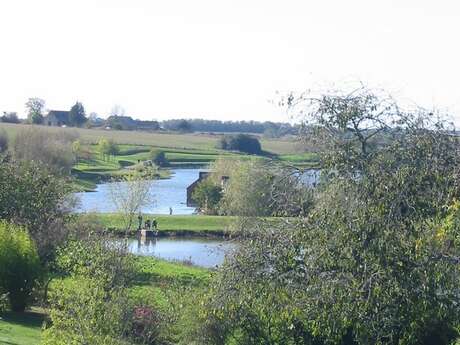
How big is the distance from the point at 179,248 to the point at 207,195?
19.9m

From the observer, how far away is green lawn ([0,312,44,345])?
23791 millimetres

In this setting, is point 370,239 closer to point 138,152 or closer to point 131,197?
point 131,197

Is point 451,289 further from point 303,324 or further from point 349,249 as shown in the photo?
point 303,324

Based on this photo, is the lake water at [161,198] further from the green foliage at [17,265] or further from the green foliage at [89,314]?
the green foliage at [89,314]

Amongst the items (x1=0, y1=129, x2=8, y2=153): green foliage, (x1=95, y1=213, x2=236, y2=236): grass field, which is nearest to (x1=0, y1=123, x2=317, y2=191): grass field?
(x1=0, y1=129, x2=8, y2=153): green foliage

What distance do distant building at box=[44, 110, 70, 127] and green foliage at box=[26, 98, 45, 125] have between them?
197cm

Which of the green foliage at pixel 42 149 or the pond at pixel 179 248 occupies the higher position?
the green foliage at pixel 42 149

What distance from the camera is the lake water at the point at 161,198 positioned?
70887mm

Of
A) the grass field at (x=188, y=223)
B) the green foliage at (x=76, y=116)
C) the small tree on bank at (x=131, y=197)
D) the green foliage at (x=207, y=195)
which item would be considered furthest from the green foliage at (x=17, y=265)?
the green foliage at (x=76, y=116)

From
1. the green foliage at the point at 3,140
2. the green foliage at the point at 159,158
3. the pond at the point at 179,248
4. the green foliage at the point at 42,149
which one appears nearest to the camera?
the pond at the point at 179,248

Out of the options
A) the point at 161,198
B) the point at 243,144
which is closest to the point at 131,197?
the point at 161,198

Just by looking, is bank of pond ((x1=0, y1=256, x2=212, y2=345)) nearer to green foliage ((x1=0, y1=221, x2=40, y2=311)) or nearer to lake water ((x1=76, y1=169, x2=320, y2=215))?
green foliage ((x1=0, y1=221, x2=40, y2=311))

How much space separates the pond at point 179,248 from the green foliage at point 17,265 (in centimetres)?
1654

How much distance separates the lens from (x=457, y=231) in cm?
1573
